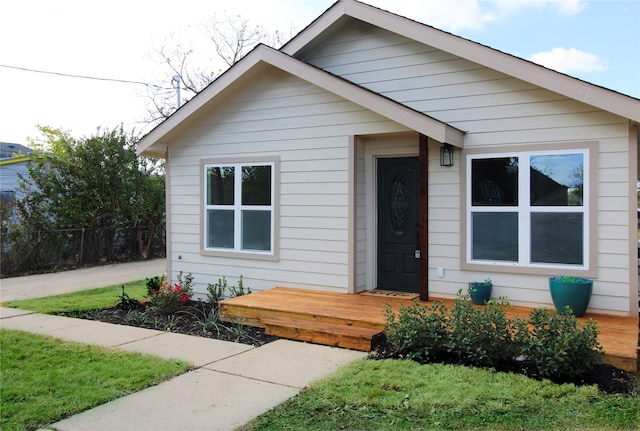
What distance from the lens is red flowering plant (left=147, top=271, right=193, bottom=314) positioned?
7504 millimetres

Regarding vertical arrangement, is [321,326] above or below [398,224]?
below

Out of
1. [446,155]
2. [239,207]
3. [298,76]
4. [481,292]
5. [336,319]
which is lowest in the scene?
[336,319]

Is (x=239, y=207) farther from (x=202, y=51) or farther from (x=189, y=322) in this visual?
(x=202, y=51)

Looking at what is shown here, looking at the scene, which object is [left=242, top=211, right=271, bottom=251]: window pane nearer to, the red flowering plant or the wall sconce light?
the red flowering plant

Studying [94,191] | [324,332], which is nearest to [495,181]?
[324,332]

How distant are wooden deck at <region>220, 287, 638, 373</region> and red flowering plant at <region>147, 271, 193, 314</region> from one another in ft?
3.50

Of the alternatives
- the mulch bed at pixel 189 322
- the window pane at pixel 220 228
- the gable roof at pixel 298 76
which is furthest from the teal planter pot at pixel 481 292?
the window pane at pixel 220 228

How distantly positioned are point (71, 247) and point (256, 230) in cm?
759

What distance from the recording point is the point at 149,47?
2288cm

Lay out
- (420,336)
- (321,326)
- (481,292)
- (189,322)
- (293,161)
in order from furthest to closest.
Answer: (293,161) → (189,322) → (481,292) → (321,326) → (420,336)

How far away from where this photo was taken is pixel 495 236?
662 cm

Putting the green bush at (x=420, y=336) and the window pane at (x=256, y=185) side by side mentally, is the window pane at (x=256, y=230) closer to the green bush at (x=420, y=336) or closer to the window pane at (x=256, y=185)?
the window pane at (x=256, y=185)

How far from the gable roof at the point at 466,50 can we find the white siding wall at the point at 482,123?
0.98 feet

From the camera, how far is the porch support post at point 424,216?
262 inches
